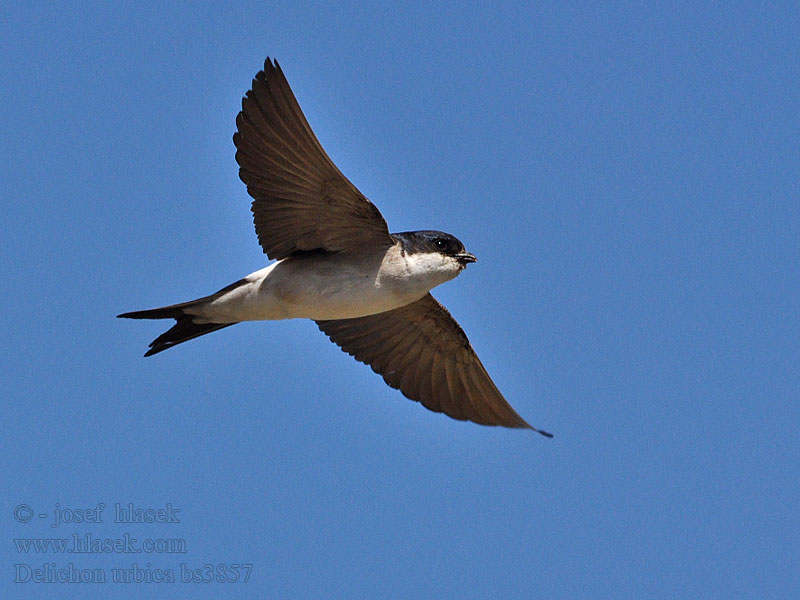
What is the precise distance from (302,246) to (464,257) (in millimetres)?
1190

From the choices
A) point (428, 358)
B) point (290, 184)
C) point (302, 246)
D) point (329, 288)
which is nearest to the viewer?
point (290, 184)

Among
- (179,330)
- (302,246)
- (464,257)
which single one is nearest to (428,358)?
(464,257)

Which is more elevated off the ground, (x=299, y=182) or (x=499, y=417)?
(x=299, y=182)

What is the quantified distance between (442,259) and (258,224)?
4.45 ft

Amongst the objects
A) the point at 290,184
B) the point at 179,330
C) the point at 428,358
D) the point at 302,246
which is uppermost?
the point at 290,184

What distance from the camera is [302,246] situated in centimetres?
852

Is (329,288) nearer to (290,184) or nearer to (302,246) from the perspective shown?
(302,246)

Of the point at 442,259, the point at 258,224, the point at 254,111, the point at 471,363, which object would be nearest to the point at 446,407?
the point at 471,363

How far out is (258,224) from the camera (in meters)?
8.39

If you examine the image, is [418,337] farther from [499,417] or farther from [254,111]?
[254,111]

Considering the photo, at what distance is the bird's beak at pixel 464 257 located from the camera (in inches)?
333

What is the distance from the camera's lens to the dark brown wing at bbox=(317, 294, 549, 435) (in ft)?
31.8

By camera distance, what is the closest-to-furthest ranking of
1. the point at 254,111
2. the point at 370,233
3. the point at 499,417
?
the point at 254,111
the point at 370,233
the point at 499,417

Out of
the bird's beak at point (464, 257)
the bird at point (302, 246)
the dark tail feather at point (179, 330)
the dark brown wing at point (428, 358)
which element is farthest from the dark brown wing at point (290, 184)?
the dark brown wing at point (428, 358)
